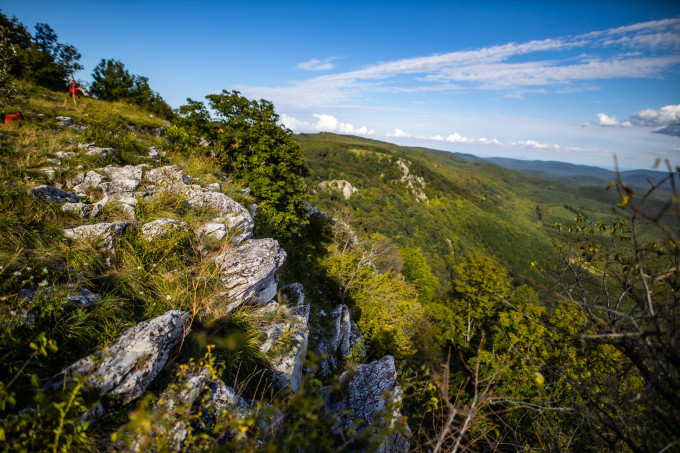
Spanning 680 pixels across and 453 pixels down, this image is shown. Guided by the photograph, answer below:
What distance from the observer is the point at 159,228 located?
16.8ft

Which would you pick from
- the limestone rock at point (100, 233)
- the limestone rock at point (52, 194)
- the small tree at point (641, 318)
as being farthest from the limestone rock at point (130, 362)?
the small tree at point (641, 318)

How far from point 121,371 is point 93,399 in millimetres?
305

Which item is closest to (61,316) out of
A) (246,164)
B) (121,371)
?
(121,371)

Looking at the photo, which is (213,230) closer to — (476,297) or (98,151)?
(98,151)

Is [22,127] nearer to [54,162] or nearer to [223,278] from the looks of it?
[54,162]

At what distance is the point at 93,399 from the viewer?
8.84 ft

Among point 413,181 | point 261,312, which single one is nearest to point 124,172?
point 261,312

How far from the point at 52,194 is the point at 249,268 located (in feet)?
12.8

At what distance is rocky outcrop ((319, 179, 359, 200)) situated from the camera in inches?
3140

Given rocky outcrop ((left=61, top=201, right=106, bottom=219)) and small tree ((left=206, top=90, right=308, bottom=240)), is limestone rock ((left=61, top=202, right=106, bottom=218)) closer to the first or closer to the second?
rocky outcrop ((left=61, top=201, right=106, bottom=219))

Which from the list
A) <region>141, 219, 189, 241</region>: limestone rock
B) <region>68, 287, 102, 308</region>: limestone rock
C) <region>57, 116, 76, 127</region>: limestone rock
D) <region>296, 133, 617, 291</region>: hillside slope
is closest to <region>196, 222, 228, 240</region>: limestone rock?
<region>141, 219, 189, 241</region>: limestone rock

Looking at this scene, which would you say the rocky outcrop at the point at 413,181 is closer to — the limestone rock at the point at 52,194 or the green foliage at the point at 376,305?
the green foliage at the point at 376,305

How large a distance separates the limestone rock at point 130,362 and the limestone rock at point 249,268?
1.47m

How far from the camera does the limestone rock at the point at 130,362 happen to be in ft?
9.12
